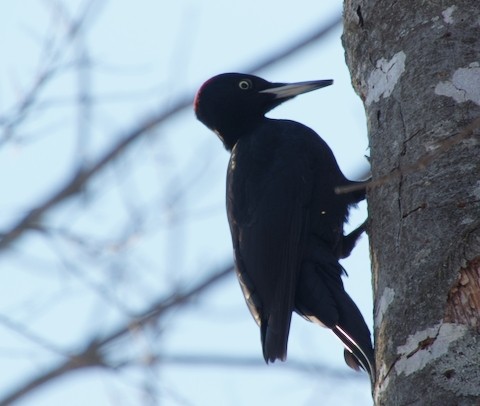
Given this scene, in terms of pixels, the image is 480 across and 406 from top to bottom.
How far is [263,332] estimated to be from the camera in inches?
132

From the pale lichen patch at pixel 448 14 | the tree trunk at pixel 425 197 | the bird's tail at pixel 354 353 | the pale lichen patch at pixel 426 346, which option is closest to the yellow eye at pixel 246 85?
the tree trunk at pixel 425 197

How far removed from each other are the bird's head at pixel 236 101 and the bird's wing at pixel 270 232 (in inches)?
24.2

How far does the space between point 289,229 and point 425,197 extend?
1329mm

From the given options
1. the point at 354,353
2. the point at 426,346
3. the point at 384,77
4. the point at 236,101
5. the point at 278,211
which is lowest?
the point at 426,346

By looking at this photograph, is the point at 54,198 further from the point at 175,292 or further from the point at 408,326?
the point at 408,326

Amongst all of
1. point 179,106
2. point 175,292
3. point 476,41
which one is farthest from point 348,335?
point 179,106

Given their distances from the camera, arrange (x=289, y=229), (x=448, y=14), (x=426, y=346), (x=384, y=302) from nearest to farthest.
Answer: (x=426, y=346) → (x=384, y=302) → (x=448, y=14) → (x=289, y=229)

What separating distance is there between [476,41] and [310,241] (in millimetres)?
1285

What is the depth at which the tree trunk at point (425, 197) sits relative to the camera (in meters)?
2.09

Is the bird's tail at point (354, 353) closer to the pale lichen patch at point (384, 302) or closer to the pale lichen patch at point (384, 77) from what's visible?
the pale lichen patch at point (384, 302)

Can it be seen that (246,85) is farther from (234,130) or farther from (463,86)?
(463,86)

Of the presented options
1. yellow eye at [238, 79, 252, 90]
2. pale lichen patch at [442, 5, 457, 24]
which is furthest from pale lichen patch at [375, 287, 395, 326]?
yellow eye at [238, 79, 252, 90]

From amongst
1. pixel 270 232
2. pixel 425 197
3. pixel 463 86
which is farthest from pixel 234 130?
pixel 425 197

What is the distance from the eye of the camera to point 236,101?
4.84m
